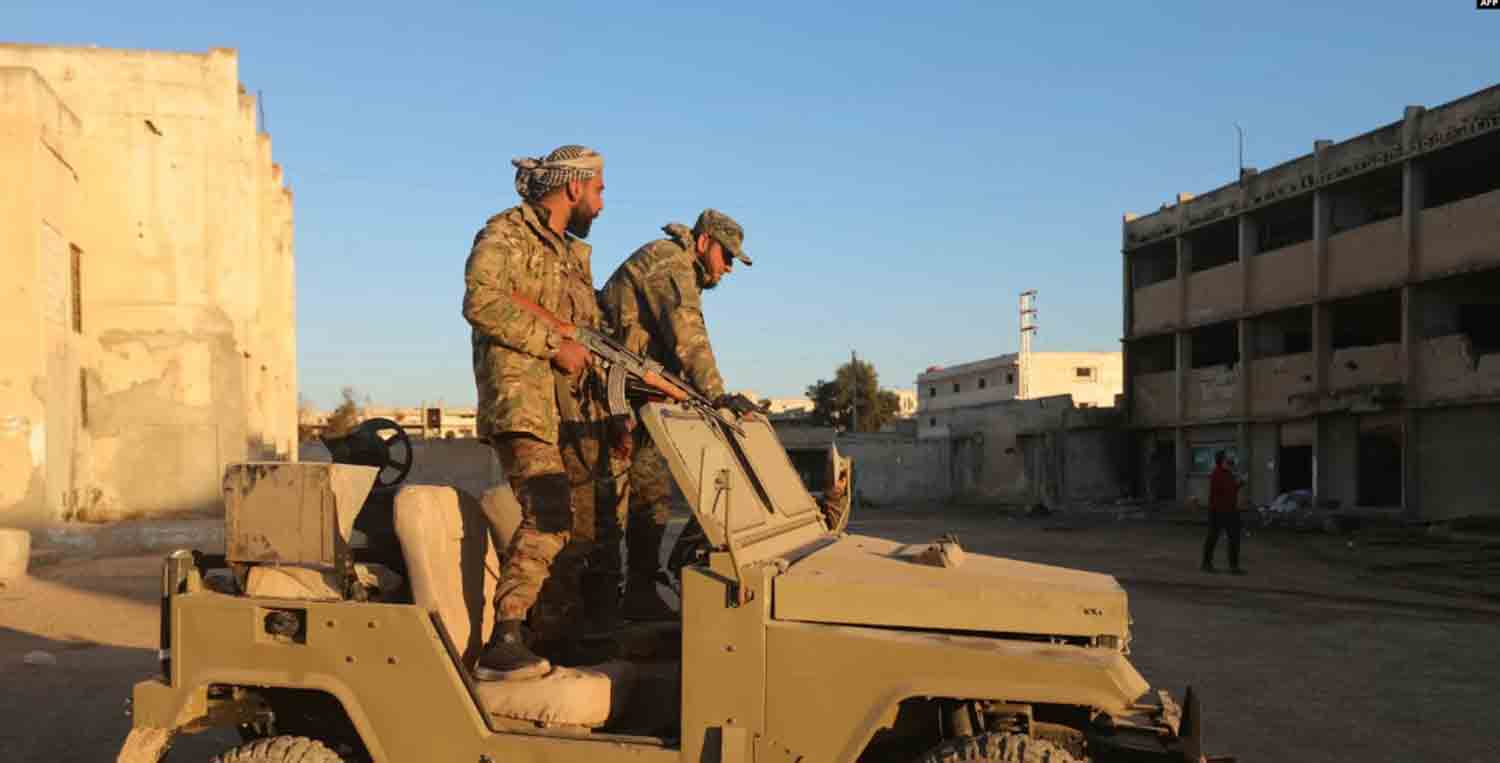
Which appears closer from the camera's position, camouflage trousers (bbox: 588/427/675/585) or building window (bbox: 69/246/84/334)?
camouflage trousers (bbox: 588/427/675/585)

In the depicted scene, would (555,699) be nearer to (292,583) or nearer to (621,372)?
(292,583)

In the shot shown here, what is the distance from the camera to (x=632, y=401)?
478cm

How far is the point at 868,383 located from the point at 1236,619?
5276 cm

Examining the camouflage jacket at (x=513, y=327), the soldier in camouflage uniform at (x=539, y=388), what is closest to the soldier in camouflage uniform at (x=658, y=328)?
the soldier in camouflage uniform at (x=539, y=388)

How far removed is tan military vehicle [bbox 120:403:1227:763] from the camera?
3.24 m

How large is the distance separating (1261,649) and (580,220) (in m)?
6.98

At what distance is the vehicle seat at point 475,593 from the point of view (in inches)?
145

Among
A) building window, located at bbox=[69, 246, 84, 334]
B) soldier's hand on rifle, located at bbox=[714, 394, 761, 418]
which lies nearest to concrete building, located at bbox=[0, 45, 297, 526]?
building window, located at bbox=[69, 246, 84, 334]

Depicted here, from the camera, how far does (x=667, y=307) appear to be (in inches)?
214

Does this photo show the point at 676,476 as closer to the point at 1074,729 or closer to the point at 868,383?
the point at 1074,729

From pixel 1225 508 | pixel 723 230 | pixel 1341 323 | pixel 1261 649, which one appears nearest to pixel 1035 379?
pixel 1341 323

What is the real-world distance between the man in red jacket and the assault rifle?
12.4m

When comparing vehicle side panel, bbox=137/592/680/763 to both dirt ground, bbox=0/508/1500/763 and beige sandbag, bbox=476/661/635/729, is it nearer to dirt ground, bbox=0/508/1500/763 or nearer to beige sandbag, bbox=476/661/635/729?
beige sandbag, bbox=476/661/635/729

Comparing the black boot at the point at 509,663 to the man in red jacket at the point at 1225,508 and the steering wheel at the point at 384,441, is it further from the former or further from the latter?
the man in red jacket at the point at 1225,508
